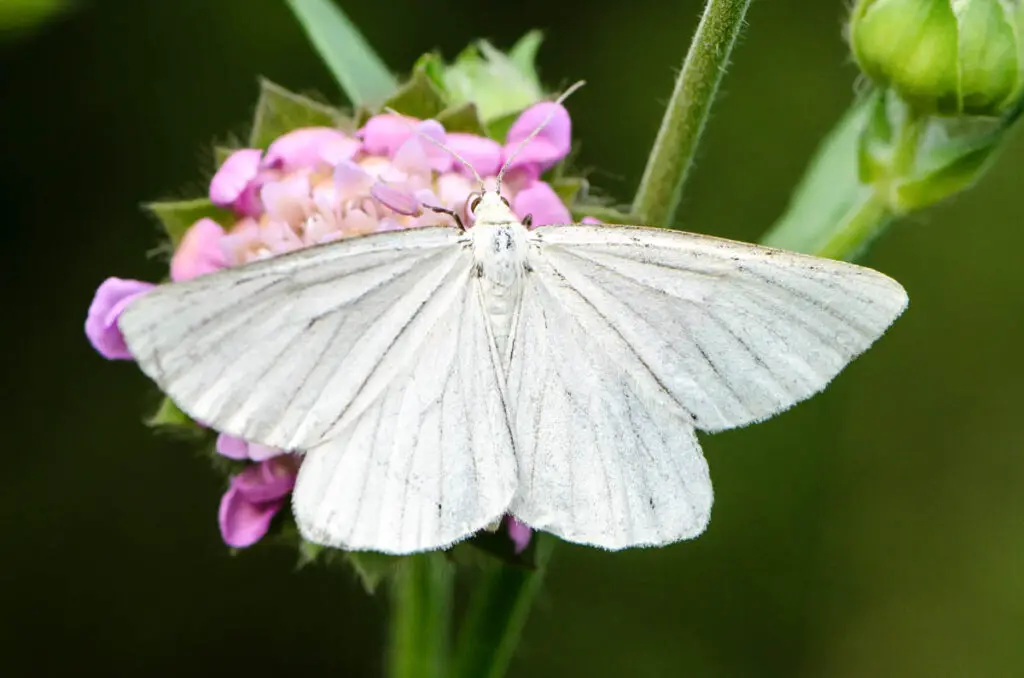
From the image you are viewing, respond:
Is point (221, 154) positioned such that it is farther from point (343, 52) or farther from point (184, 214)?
point (343, 52)

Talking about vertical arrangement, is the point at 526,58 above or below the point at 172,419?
above

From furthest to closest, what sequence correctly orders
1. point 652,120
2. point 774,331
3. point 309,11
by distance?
1. point 652,120
2. point 309,11
3. point 774,331

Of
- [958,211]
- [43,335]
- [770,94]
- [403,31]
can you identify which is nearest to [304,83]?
[403,31]

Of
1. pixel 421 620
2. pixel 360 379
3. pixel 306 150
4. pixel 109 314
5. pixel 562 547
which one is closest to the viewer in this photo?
pixel 360 379

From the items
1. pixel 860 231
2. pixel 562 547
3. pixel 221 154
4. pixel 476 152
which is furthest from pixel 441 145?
pixel 562 547

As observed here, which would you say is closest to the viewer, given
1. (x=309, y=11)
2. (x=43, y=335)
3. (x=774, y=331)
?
(x=774, y=331)

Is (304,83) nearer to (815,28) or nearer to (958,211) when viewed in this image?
(815,28)

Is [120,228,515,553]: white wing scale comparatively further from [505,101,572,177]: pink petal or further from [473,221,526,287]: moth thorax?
[505,101,572,177]: pink petal
